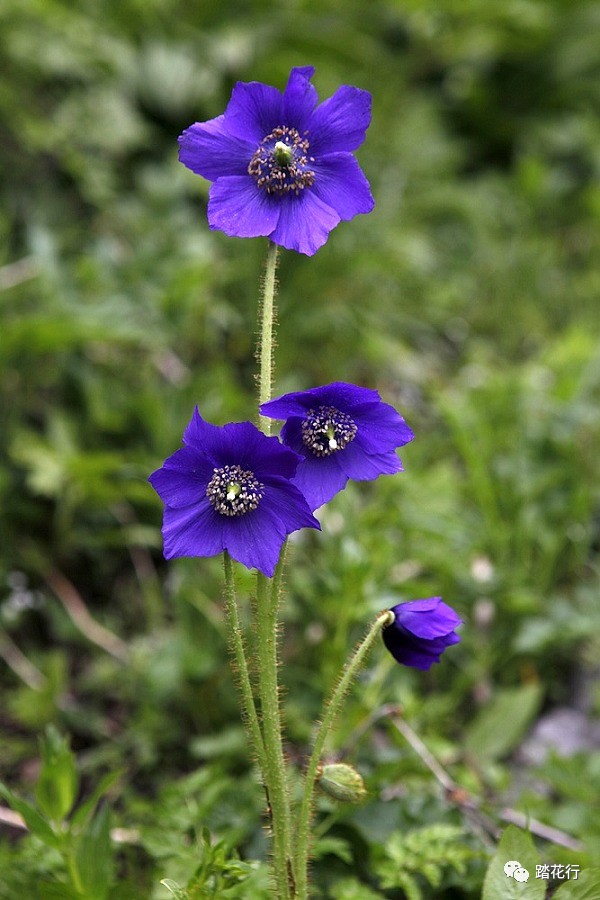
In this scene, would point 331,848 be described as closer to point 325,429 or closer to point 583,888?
point 583,888

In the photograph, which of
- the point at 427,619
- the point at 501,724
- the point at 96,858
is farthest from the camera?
the point at 501,724

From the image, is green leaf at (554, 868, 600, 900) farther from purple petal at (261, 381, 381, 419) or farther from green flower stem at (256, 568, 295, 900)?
purple petal at (261, 381, 381, 419)

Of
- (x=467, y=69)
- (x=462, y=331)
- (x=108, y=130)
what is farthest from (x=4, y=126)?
(x=467, y=69)

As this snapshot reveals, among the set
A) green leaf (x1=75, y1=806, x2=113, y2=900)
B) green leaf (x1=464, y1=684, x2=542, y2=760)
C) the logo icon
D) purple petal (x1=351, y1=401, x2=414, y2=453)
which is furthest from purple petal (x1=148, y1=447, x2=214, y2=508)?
green leaf (x1=464, y1=684, x2=542, y2=760)

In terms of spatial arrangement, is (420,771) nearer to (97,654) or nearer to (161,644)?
(161,644)

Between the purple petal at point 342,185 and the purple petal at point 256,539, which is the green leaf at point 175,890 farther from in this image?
the purple petal at point 342,185

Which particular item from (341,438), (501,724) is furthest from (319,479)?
(501,724)
